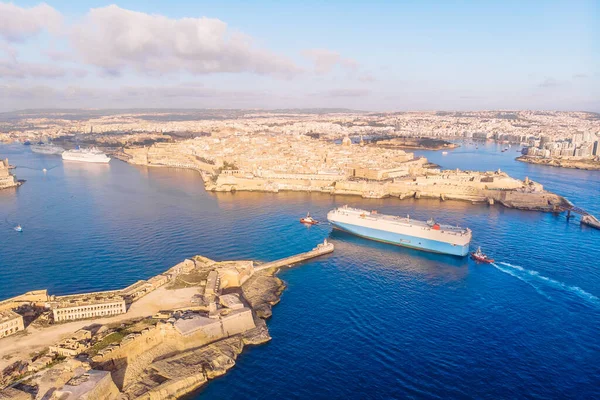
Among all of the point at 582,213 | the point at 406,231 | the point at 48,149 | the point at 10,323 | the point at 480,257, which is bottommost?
the point at 480,257

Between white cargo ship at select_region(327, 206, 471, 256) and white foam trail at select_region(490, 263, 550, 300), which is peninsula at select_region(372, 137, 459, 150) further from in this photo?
white foam trail at select_region(490, 263, 550, 300)

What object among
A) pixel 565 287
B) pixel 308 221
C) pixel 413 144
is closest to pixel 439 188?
pixel 308 221

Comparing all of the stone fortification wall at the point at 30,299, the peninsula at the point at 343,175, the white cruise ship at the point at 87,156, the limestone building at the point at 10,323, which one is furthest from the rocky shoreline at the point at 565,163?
the limestone building at the point at 10,323

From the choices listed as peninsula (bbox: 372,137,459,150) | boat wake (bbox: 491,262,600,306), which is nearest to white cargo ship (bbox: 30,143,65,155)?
peninsula (bbox: 372,137,459,150)

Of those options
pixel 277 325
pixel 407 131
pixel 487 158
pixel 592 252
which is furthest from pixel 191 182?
pixel 407 131

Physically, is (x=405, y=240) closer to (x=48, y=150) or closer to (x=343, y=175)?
(x=343, y=175)

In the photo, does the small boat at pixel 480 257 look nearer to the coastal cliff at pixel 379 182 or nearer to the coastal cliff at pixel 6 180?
the coastal cliff at pixel 379 182
